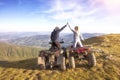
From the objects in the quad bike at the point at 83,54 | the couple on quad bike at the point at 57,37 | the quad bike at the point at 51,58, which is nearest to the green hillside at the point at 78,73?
the quad bike at the point at 83,54

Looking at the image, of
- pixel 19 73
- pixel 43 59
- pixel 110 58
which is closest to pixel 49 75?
pixel 43 59

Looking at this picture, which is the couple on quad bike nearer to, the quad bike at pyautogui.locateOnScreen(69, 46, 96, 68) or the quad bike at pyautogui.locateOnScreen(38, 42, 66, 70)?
the quad bike at pyautogui.locateOnScreen(38, 42, 66, 70)

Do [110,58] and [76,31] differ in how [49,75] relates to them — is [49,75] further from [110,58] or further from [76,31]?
[110,58]

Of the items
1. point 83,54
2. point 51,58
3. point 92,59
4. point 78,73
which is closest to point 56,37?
point 51,58

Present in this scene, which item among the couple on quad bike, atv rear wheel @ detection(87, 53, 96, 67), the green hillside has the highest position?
the couple on quad bike

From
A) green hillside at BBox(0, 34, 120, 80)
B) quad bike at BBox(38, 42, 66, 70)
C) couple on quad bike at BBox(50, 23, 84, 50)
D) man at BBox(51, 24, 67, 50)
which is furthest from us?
man at BBox(51, 24, 67, 50)

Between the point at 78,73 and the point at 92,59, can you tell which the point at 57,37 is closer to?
the point at 92,59

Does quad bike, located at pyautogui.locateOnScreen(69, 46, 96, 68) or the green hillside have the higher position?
quad bike, located at pyautogui.locateOnScreen(69, 46, 96, 68)

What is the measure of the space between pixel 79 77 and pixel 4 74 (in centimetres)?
873

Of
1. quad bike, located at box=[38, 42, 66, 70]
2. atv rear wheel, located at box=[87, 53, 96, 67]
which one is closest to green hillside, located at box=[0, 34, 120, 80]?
atv rear wheel, located at box=[87, 53, 96, 67]

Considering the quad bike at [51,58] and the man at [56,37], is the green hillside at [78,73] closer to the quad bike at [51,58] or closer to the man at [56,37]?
the quad bike at [51,58]

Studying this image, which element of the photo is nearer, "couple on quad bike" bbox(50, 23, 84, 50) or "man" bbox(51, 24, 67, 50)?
"couple on quad bike" bbox(50, 23, 84, 50)

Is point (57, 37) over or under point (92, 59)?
over

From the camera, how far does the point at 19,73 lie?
21.7m
